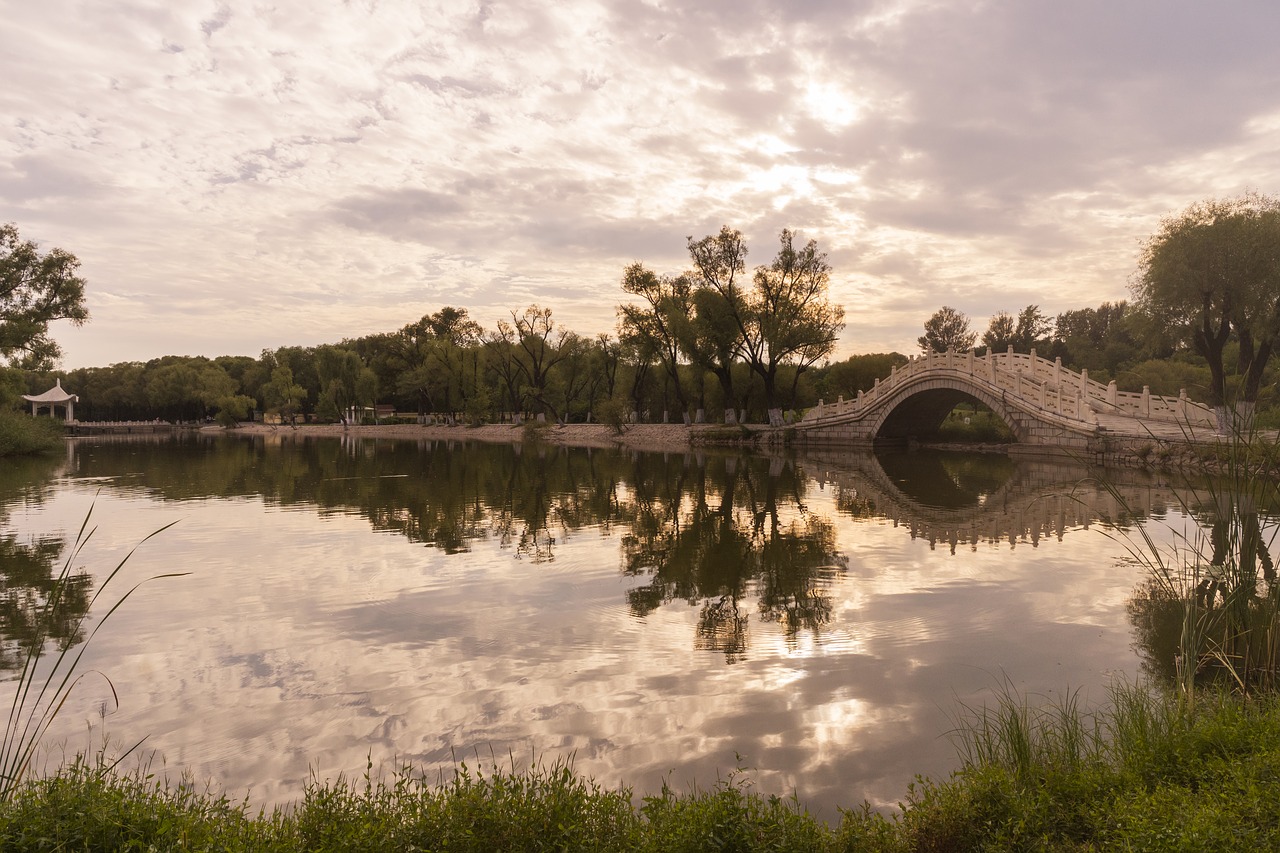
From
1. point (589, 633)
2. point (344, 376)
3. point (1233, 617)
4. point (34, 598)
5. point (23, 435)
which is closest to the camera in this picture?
point (1233, 617)

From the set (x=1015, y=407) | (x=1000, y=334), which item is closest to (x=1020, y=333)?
(x=1000, y=334)

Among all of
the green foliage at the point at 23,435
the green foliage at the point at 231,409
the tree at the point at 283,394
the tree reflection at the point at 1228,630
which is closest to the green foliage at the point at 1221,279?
the tree reflection at the point at 1228,630

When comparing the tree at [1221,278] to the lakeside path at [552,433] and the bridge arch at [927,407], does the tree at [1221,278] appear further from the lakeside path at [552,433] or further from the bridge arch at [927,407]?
the lakeside path at [552,433]

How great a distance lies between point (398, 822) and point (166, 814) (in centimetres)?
120

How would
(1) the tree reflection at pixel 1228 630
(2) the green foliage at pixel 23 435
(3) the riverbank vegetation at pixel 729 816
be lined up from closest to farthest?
(3) the riverbank vegetation at pixel 729 816
(1) the tree reflection at pixel 1228 630
(2) the green foliage at pixel 23 435

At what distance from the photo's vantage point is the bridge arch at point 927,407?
3588 centimetres

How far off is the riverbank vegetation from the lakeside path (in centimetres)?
4333

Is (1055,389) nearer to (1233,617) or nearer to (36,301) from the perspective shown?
(1233,617)

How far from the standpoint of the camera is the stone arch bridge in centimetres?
2884

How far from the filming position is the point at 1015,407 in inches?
1369

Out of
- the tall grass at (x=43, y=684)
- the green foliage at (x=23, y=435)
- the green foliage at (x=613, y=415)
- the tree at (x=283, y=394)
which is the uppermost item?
the tree at (x=283, y=394)

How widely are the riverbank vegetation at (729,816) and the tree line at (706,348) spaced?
695 centimetres

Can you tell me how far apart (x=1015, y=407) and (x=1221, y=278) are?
9.08 m

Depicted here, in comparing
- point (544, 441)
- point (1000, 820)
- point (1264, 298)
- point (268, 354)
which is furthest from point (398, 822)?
point (268, 354)
